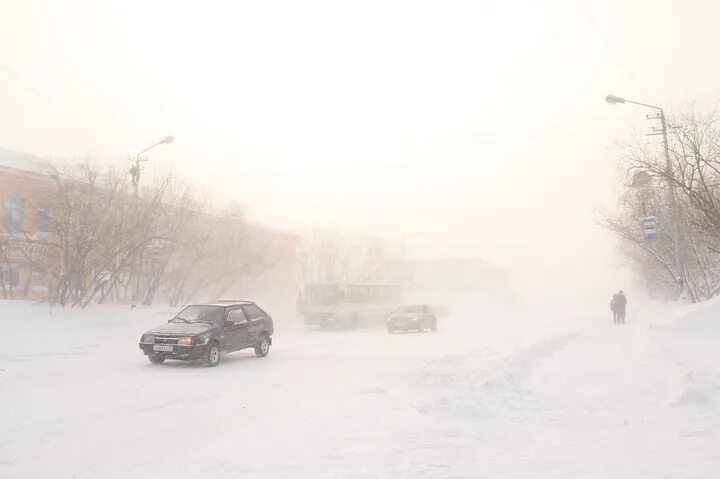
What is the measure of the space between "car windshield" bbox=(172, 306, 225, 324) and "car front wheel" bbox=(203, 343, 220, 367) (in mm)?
906

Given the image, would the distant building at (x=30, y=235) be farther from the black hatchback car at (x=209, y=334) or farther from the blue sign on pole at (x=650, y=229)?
the blue sign on pole at (x=650, y=229)

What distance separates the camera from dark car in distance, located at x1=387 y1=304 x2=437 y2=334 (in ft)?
96.1

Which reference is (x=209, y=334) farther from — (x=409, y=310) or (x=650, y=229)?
(x=650, y=229)

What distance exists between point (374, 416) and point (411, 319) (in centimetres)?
2117

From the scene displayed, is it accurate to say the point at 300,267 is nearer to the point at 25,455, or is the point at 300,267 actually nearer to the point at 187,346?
the point at 187,346

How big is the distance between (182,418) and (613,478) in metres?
5.62

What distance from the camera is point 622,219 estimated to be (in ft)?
122

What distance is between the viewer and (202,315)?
15.8 m

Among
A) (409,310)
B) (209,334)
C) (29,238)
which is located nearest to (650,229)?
(409,310)

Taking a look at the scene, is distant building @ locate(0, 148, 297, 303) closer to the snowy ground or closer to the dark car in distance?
the snowy ground

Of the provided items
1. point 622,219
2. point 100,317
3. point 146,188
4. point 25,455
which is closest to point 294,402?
point 25,455

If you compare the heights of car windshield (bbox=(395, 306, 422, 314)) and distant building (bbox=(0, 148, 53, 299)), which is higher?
distant building (bbox=(0, 148, 53, 299))

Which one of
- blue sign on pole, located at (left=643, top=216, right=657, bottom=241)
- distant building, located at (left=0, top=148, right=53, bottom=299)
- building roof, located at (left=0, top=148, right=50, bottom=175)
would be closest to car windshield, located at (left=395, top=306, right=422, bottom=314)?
blue sign on pole, located at (left=643, top=216, right=657, bottom=241)

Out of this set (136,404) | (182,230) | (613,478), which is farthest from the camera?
(182,230)
